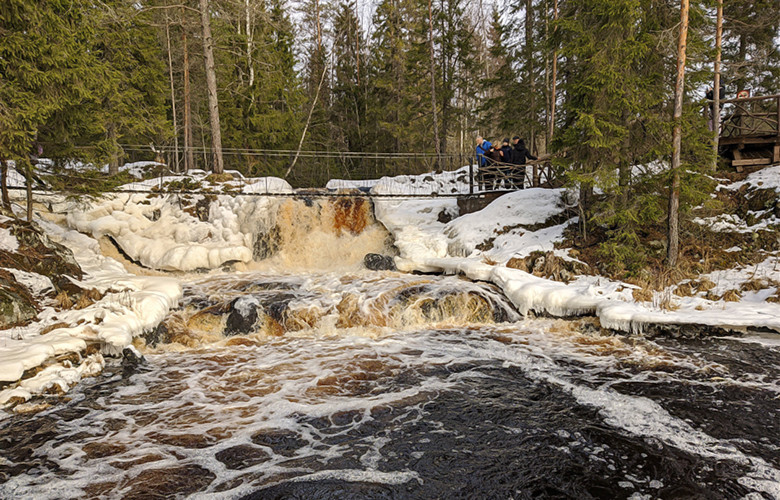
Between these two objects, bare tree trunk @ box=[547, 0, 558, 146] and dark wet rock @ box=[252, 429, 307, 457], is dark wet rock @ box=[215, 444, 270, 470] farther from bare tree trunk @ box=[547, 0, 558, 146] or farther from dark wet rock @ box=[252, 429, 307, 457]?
bare tree trunk @ box=[547, 0, 558, 146]

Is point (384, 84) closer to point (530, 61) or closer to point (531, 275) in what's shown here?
point (530, 61)

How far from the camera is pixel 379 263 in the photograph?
13.5 metres

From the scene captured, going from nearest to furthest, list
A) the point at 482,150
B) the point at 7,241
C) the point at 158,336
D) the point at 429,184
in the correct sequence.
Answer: the point at 158,336 < the point at 7,241 < the point at 482,150 < the point at 429,184

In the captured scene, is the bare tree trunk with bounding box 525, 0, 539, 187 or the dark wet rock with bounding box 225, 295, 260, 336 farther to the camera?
the bare tree trunk with bounding box 525, 0, 539, 187

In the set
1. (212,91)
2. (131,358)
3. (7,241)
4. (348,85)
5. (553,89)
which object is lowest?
(131,358)

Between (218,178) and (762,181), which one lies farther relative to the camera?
(218,178)

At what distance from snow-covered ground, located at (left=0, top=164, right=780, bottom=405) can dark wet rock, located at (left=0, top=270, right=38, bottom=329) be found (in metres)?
0.18

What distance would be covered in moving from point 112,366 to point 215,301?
9.80 feet

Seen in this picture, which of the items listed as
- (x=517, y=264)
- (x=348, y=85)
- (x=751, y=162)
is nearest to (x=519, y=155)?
(x=517, y=264)

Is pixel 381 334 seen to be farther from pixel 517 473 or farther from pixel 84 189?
pixel 84 189

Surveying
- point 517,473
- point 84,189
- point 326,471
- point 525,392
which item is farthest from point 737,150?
point 84,189

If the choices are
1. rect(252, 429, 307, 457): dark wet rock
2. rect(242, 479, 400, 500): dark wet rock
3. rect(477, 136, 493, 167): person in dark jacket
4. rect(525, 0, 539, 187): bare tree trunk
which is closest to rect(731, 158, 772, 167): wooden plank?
rect(477, 136, 493, 167): person in dark jacket

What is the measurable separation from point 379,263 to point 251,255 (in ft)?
13.6

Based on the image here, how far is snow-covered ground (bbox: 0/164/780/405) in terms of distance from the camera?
290 inches
